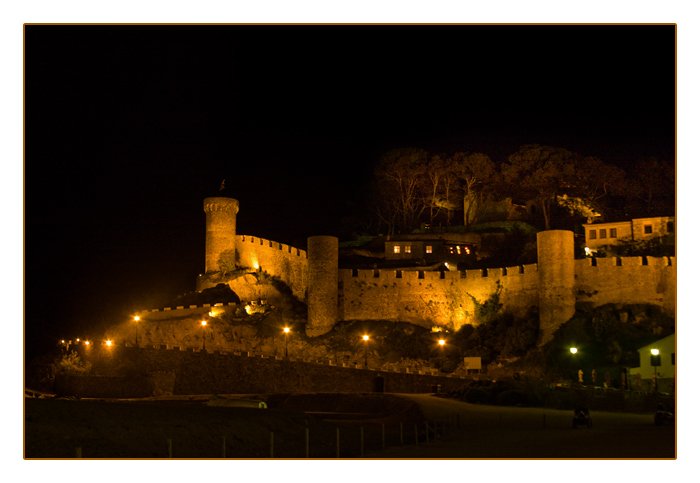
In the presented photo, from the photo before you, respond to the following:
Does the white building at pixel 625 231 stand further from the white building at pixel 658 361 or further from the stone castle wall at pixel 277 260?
the stone castle wall at pixel 277 260

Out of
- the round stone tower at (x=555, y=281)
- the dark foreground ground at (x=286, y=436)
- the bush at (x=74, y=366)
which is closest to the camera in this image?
the dark foreground ground at (x=286, y=436)

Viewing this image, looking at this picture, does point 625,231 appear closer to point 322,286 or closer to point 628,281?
point 628,281

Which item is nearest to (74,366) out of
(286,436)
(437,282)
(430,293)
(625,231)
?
(430,293)

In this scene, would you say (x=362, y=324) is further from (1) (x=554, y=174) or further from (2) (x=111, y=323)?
(1) (x=554, y=174)

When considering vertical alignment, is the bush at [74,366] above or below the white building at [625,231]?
below

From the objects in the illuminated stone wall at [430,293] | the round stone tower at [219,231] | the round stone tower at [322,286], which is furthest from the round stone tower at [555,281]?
the round stone tower at [219,231]

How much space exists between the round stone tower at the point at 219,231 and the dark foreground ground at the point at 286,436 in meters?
32.3

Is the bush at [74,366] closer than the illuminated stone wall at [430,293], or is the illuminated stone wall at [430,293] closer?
the bush at [74,366]

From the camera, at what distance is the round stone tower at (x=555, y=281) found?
40.6 m

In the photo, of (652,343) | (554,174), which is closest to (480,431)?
(652,343)

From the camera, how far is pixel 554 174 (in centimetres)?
5644

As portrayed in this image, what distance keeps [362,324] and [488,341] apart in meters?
8.62

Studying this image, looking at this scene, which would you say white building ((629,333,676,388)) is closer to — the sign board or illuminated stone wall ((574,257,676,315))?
illuminated stone wall ((574,257,676,315))

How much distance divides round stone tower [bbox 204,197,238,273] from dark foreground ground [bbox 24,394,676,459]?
32.3 meters
